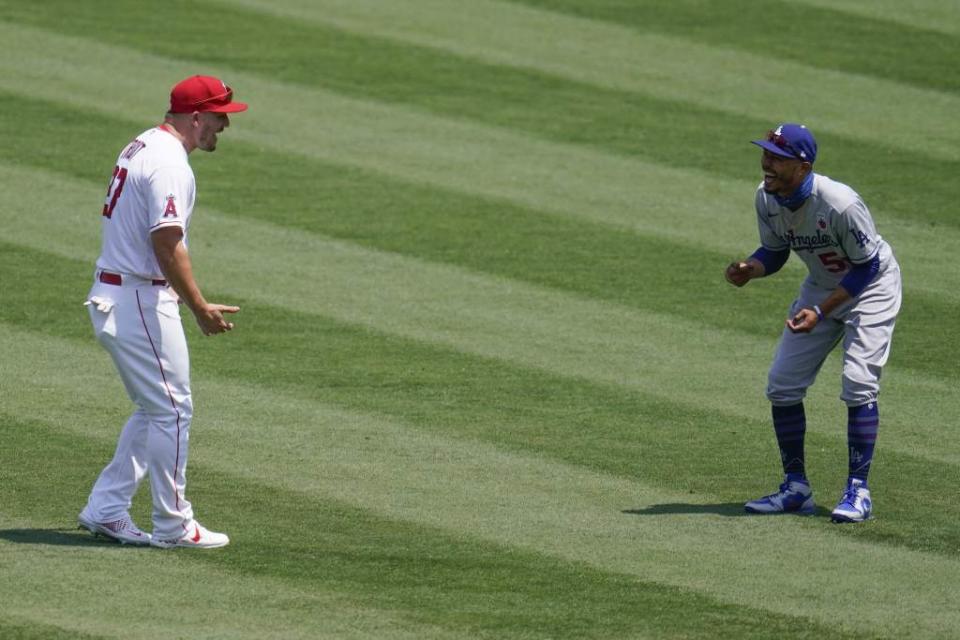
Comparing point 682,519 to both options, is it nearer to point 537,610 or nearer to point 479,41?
point 537,610

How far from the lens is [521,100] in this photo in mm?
13664

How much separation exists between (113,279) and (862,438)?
336cm

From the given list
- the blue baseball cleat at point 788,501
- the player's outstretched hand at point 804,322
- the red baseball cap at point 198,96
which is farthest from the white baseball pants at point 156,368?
the player's outstretched hand at point 804,322

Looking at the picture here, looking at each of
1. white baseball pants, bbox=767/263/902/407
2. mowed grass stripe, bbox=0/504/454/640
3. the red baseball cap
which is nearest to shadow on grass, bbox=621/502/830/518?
white baseball pants, bbox=767/263/902/407

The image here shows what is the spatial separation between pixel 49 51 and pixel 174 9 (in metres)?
1.54

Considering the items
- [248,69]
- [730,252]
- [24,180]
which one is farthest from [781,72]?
[24,180]

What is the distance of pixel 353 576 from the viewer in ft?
19.4

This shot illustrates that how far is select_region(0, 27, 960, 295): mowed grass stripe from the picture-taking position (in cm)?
1157

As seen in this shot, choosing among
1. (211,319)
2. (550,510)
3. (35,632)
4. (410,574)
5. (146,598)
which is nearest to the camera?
(35,632)

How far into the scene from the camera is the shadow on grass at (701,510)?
6.93m

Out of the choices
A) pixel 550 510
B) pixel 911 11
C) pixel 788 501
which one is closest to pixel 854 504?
pixel 788 501

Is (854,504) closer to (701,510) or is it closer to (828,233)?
(701,510)

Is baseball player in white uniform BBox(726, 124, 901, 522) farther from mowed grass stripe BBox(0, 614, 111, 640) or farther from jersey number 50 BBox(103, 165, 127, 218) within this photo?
mowed grass stripe BBox(0, 614, 111, 640)

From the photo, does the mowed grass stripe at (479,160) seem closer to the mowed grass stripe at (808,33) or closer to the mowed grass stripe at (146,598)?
the mowed grass stripe at (808,33)
